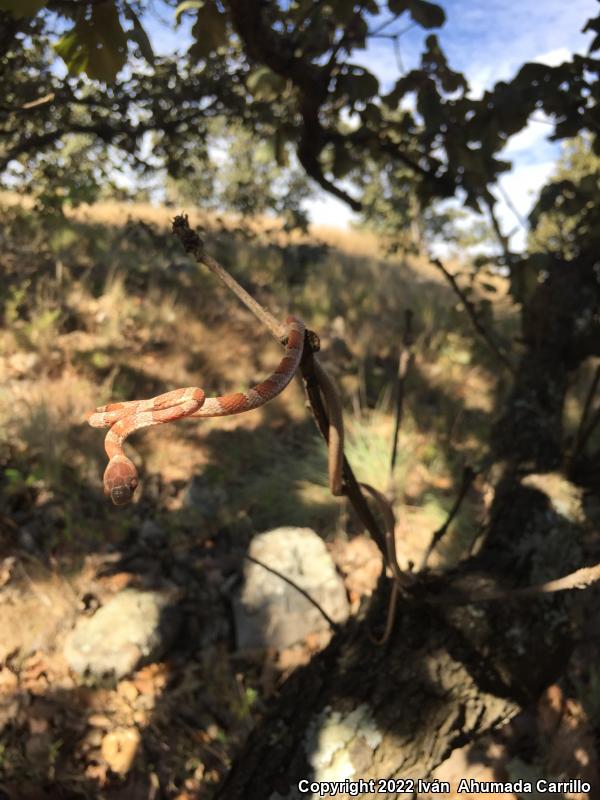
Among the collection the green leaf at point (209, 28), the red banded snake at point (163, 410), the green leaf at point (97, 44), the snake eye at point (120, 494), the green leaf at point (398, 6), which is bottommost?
the snake eye at point (120, 494)

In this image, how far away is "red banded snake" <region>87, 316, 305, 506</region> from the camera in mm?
535

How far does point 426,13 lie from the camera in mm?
1913

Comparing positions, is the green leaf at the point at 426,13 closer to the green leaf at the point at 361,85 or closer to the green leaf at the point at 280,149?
the green leaf at the point at 361,85

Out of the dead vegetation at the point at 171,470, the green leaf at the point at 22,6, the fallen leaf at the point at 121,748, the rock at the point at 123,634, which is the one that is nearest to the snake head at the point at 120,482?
the green leaf at the point at 22,6

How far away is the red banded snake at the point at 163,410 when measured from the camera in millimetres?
535

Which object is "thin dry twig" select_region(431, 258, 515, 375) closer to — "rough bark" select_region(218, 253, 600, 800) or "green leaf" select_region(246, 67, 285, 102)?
"rough bark" select_region(218, 253, 600, 800)

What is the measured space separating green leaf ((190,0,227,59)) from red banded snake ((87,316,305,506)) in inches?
60.9

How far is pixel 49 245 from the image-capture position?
251 inches

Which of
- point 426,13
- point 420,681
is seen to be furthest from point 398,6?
point 420,681

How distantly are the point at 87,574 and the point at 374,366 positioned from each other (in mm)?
4157

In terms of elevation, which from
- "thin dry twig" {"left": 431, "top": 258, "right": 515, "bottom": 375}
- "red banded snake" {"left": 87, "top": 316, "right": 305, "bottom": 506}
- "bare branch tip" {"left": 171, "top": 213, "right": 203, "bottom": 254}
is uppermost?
"thin dry twig" {"left": 431, "top": 258, "right": 515, "bottom": 375}

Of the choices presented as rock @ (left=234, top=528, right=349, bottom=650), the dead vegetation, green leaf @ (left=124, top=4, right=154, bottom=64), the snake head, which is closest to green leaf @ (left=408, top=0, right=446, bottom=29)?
green leaf @ (left=124, top=4, right=154, bottom=64)

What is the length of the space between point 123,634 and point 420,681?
6.04 ft

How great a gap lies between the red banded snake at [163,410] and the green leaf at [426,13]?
6.23ft
